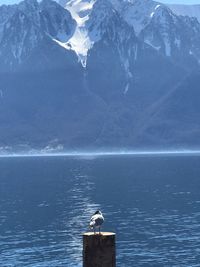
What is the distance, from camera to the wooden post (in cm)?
2309

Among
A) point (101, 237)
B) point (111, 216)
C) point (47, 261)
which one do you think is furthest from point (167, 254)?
point (101, 237)

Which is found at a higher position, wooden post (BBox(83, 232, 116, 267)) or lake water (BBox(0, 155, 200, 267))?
wooden post (BBox(83, 232, 116, 267))

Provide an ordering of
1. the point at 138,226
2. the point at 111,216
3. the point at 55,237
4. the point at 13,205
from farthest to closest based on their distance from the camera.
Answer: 1. the point at 13,205
2. the point at 111,216
3. the point at 138,226
4. the point at 55,237

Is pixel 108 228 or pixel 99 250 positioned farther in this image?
pixel 108 228

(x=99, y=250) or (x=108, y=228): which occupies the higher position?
(x=99, y=250)

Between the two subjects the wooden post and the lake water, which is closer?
the wooden post

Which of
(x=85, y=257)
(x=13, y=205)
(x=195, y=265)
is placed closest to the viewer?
(x=85, y=257)

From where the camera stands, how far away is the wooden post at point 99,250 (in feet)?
75.8

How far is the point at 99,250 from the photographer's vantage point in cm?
2333

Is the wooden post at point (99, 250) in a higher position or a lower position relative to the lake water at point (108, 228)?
higher

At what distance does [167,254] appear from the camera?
10100cm

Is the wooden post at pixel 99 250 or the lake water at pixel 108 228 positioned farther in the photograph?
the lake water at pixel 108 228

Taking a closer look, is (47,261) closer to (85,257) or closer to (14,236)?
(14,236)

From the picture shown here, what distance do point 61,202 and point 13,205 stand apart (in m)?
14.3
